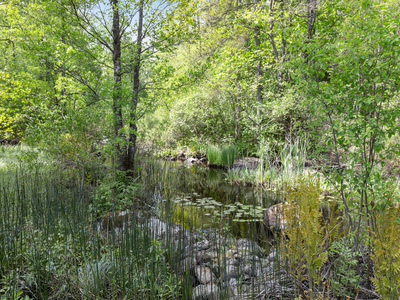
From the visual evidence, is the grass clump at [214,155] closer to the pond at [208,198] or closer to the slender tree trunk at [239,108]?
the pond at [208,198]

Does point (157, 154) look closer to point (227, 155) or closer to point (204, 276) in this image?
point (227, 155)

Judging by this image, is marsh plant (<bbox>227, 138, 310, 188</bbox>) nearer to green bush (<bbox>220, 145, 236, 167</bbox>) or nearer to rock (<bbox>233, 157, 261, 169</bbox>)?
rock (<bbox>233, 157, 261, 169</bbox>)

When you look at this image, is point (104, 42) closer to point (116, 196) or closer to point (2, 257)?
point (116, 196)

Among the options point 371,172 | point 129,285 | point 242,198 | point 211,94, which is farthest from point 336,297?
point 211,94

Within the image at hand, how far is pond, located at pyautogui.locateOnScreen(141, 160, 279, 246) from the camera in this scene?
3.77 meters

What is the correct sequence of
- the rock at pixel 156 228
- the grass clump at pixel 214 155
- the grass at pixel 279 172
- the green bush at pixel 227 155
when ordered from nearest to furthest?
the rock at pixel 156 228, the grass at pixel 279 172, the green bush at pixel 227 155, the grass clump at pixel 214 155

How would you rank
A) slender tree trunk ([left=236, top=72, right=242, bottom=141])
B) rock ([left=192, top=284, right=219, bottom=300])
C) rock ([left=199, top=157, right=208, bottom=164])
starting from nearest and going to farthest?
rock ([left=192, top=284, right=219, bottom=300]), slender tree trunk ([left=236, top=72, right=242, bottom=141]), rock ([left=199, top=157, right=208, bottom=164])

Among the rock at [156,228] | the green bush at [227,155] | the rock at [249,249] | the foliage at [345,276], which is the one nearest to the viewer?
the foliage at [345,276]

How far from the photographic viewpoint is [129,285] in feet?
5.62

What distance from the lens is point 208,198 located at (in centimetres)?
540

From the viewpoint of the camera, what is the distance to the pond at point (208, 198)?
377 centimetres

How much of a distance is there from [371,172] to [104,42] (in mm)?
4508

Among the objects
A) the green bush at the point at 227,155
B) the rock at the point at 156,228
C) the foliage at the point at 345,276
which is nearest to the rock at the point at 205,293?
the rock at the point at 156,228

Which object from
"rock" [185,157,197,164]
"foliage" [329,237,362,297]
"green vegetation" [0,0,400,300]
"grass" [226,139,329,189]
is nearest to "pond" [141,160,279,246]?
"green vegetation" [0,0,400,300]
